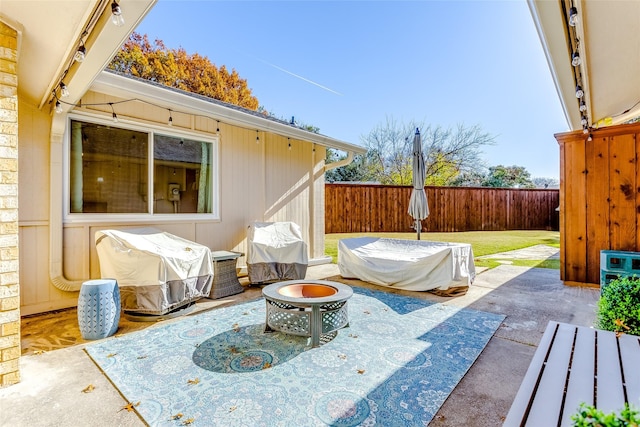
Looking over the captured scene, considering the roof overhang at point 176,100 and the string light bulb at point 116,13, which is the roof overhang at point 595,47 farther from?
the roof overhang at point 176,100

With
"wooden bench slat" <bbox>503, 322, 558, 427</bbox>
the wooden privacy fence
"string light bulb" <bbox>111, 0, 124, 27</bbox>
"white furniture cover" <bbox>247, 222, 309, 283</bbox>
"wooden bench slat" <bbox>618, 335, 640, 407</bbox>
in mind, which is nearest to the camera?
"wooden bench slat" <bbox>503, 322, 558, 427</bbox>

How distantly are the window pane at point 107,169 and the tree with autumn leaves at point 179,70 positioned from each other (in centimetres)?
1107

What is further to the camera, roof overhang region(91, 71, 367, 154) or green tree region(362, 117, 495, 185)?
green tree region(362, 117, 495, 185)

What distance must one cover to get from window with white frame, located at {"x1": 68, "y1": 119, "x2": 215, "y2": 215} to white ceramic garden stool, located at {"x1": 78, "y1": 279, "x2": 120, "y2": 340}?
1.57 m

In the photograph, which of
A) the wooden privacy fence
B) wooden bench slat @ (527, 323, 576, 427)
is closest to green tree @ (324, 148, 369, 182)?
the wooden privacy fence

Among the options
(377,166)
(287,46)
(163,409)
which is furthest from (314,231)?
(377,166)

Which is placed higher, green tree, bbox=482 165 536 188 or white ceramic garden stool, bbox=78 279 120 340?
green tree, bbox=482 165 536 188

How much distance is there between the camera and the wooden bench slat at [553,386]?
3.53 ft

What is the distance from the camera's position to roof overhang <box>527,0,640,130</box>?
84.2 inches

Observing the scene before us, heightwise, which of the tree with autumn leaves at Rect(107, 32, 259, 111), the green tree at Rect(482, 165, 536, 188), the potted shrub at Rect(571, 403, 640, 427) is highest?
the tree with autumn leaves at Rect(107, 32, 259, 111)

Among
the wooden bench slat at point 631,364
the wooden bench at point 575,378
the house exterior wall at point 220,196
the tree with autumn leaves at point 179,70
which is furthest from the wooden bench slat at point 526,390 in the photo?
the tree with autumn leaves at point 179,70

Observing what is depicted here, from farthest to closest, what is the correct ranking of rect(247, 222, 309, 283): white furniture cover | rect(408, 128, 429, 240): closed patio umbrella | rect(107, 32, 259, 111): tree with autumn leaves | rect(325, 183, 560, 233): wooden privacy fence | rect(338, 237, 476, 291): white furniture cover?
rect(107, 32, 259, 111): tree with autumn leaves
rect(325, 183, 560, 233): wooden privacy fence
rect(408, 128, 429, 240): closed patio umbrella
rect(247, 222, 309, 283): white furniture cover
rect(338, 237, 476, 291): white furniture cover

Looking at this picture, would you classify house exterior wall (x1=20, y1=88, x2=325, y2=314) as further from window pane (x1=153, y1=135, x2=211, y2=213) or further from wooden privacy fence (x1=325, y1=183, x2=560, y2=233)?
wooden privacy fence (x1=325, y1=183, x2=560, y2=233)

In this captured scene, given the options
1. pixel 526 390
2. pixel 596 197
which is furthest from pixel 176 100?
pixel 596 197
